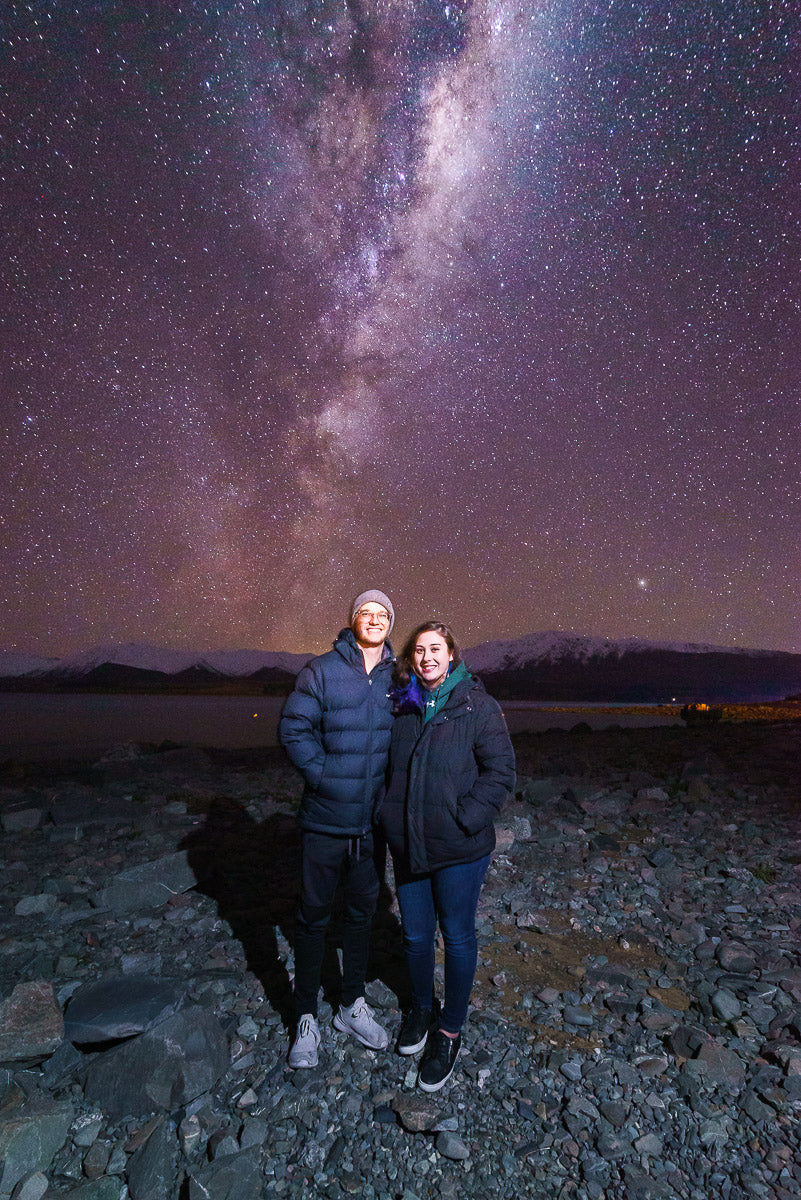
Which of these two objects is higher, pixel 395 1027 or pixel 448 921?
pixel 448 921

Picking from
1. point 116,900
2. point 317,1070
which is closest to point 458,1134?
point 317,1070

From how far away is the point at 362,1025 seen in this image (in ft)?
13.4

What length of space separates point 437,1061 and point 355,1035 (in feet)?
2.34

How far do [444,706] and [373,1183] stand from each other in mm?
2333

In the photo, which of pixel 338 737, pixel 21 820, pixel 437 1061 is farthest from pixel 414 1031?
pixel 21 820

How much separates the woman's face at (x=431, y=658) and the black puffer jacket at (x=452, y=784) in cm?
14

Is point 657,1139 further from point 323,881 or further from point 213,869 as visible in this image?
point 213,869

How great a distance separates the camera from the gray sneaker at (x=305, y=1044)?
3834 millimetres

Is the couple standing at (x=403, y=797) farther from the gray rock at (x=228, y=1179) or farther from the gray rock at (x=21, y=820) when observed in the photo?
the gray rock at (x=21, y=820)

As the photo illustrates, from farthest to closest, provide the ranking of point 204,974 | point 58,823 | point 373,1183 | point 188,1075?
point 58,823 < point 204,974 < point 188,1075 < point 373,1183

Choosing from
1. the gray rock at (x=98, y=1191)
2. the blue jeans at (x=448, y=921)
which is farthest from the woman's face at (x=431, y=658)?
the gray rock at (x=98, y=1191)

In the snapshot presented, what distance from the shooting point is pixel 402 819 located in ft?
12.2

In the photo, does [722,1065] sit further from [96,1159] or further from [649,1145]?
[96,1159]

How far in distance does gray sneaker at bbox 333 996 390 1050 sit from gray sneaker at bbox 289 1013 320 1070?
24cm
